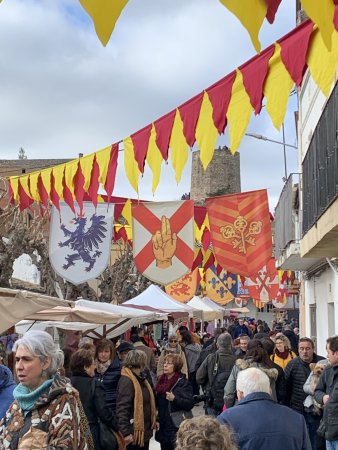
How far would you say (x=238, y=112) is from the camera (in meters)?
7.23

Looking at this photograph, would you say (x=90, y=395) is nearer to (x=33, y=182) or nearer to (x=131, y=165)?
(x=131, y=165)

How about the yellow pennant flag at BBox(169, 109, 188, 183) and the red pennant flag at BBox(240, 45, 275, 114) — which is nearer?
the red pennant flag at BBox(240, 45, 275, 114)

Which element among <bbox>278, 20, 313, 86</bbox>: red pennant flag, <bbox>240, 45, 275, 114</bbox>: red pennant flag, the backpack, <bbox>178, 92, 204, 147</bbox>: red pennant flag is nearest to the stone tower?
the backpack

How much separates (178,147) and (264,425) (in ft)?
15.7

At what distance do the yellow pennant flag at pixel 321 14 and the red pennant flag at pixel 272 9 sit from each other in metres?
0.25

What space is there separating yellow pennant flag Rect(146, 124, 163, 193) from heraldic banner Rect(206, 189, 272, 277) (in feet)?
11.2

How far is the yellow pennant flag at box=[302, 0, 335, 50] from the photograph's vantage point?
329 centimetres

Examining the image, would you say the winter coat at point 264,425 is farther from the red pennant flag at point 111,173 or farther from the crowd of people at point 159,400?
the red pennant flag at point 111,173

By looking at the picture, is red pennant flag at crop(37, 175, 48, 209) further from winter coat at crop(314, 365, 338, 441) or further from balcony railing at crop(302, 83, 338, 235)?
winter coat at crop(314, 365, 338, 441)

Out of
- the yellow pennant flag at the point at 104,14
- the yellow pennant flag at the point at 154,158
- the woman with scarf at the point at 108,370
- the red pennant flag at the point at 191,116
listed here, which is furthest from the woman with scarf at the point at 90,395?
the yellow pennant flag at the point at 104,14

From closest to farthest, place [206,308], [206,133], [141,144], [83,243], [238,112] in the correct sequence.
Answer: [238,112], [206,133], [141,144], [83,243], [206,308]

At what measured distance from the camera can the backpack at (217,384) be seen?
10047mm

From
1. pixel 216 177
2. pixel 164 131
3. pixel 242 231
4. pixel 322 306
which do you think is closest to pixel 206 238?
pixel 322 306

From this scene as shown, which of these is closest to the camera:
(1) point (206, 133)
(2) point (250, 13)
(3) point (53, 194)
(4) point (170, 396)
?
(2) point (250, 13)
